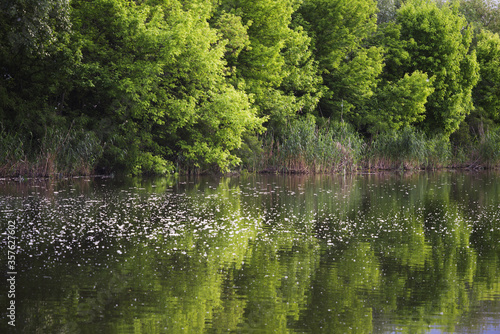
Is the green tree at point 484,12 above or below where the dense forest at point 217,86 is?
above

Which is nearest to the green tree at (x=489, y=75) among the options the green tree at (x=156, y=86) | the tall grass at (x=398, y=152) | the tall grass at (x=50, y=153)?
the tall grass at (x=398, y=152)

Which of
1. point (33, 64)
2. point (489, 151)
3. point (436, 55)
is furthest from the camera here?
point (436, 55)

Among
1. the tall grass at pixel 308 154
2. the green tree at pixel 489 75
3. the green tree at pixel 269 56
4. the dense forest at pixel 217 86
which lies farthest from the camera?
the green tree at pixel 489 75

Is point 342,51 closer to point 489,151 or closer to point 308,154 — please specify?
point 489,151

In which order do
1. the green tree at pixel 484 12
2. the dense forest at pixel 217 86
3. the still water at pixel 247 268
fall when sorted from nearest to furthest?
the still water at pixel 247 268 → the dense forest at pixel 217 86 → the green tree at pixel 484 12

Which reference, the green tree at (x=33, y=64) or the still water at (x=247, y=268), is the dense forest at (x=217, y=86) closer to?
the green tree at (x=33, y=64)

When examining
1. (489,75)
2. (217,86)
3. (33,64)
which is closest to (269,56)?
(217,86)

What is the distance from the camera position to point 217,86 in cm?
3462

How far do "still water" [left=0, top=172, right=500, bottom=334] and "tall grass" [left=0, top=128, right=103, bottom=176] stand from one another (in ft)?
31.2

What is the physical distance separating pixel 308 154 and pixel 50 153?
1371 centimetres

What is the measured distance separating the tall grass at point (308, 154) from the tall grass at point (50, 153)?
10.4 meters

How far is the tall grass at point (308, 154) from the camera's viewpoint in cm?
3531

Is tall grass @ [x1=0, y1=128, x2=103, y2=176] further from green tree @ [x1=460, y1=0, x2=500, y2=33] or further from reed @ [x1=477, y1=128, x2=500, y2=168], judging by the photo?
green tree @ [x1=460, y1=0, x2=500, y2=33]

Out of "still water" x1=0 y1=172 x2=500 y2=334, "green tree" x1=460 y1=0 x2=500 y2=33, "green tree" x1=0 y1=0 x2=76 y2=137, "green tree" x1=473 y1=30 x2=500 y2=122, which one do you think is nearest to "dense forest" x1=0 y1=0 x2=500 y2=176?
"green tree" x1=0 y1=0 x2=76 y2=137
